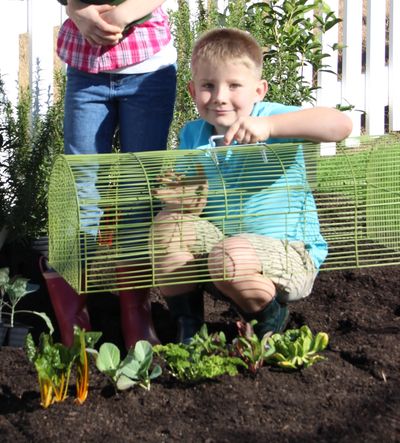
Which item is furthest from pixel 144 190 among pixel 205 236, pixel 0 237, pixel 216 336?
pixel 0 237

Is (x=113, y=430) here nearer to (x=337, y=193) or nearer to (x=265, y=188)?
(x=265, y=188)

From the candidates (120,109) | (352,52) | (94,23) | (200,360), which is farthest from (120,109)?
(352,52)

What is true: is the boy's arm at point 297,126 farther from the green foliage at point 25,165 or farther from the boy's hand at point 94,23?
the green foliage at point 25,165

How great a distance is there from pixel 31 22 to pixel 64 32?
1242mm

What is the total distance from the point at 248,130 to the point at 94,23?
28.3 inches

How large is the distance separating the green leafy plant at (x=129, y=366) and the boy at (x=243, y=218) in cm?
33

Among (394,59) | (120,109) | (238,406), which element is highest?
(394,59)

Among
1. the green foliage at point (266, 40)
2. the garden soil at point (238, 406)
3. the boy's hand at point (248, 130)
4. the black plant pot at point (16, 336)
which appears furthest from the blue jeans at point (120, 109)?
the green foliage at point (266, 40)

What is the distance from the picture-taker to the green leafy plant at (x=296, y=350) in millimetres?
2908

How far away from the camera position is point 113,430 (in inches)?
103

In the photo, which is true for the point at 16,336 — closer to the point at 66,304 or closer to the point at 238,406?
the point at 66,304

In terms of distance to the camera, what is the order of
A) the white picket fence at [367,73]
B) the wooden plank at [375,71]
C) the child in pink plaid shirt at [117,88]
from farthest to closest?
the wooden plank at [375,71] → the white picket fence at [367,73] → the child in pink plaid shirt at [117,88]

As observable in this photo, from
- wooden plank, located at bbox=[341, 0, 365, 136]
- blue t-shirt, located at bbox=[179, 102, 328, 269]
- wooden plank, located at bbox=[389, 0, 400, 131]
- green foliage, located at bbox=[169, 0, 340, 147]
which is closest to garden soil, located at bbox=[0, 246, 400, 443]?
blue t-shirt, located at bbox=[179, 102, 328, 269]

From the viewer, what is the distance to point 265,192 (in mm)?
3225
